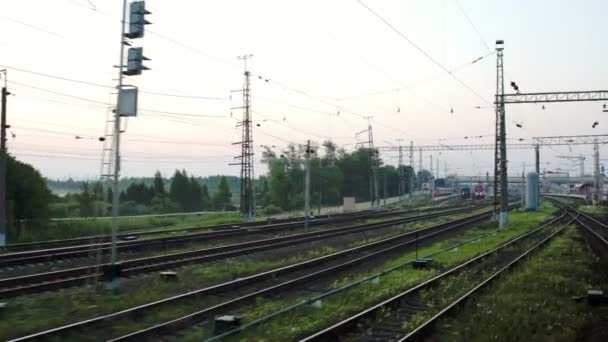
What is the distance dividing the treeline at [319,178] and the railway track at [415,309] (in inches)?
2380

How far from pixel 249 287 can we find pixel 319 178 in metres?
94.3

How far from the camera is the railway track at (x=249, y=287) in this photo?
11555mm

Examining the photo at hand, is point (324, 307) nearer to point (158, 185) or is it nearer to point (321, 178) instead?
point (158, 185)

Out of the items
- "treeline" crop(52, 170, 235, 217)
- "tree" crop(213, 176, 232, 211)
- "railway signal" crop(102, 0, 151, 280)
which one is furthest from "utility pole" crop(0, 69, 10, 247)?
"tree" crop(213, 176, 232, 211)

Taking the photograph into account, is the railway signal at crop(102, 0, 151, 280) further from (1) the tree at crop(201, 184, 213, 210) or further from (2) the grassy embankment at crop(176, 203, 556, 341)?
(1) the tree at crop(201, 184, 213, 210)

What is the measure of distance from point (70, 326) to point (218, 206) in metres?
83.6

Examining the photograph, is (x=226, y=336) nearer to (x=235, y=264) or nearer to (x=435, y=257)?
(x=235, y=264)

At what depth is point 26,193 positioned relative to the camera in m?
36.9

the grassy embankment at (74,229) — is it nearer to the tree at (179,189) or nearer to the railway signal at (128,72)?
the railway signal at (128,72)

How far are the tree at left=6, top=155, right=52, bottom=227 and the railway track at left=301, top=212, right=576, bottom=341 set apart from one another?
27.6 m

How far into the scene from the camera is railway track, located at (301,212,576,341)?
1161 centimetres

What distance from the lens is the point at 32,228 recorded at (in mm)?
36938

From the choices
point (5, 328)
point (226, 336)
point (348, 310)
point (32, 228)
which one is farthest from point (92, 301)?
point (32, 228)

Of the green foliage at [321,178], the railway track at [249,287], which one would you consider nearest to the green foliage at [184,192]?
the green foliage at [321,178]
